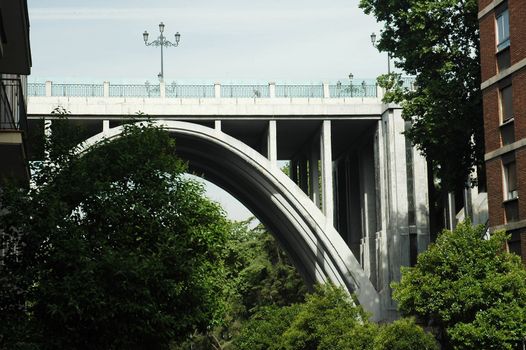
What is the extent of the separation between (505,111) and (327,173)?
16.5 m

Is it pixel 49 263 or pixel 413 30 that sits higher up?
pixel 413 30

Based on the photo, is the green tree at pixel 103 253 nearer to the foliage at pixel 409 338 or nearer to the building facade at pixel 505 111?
the foliage at pixel 409 338

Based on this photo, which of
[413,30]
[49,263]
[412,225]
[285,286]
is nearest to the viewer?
[49,263]

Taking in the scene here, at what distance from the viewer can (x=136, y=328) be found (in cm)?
2252

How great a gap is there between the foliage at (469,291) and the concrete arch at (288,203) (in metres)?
18.5

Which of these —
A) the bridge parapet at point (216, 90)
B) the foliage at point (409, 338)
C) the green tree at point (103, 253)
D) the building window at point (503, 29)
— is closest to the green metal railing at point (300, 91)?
the bridge parapet at point (216, 90)

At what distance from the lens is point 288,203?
168 feet

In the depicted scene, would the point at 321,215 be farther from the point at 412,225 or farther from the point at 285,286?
the point at 285,286

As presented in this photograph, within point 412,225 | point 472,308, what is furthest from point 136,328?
point 412,225

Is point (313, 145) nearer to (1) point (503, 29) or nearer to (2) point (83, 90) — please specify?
(2) point (83, 90)

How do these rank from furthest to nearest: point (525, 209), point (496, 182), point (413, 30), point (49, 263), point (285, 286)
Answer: point (285, 286) < point (413, 30) < point (496, 182) < point (525, 209) < point (49, 263)

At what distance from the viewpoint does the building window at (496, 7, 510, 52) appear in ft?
111

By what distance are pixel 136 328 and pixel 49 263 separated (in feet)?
7.20

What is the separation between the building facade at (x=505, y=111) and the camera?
3262 cm
